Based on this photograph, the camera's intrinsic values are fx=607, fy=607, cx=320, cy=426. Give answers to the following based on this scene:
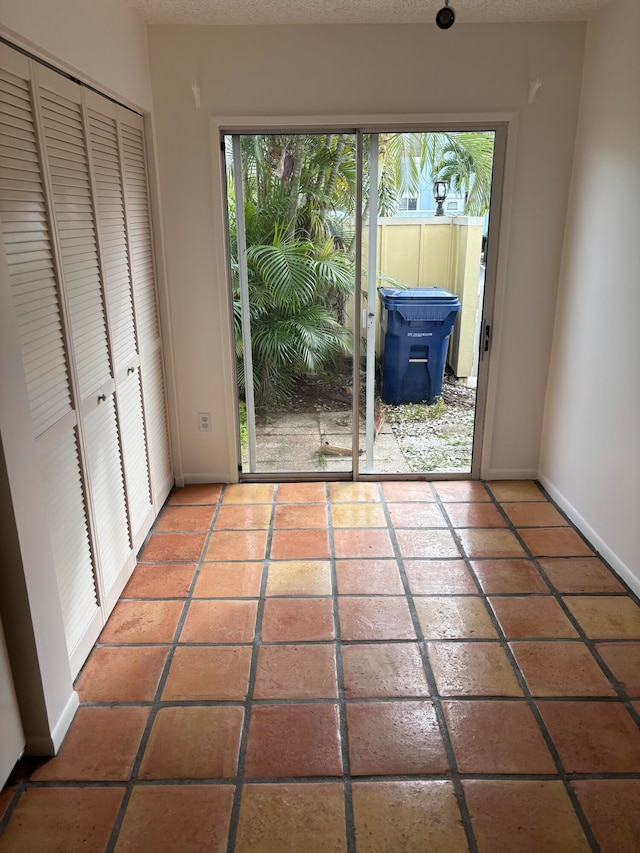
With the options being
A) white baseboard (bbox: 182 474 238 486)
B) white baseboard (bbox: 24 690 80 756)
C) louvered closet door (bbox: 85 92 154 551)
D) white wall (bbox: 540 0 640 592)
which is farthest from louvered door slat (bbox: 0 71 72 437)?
white wall (bbox: 540 0 640 592)

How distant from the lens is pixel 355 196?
125 inches

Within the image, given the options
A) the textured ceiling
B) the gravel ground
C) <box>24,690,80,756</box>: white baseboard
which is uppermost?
the textured ceiling

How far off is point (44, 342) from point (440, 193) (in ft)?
7.98

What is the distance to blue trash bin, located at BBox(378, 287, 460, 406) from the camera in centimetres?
369

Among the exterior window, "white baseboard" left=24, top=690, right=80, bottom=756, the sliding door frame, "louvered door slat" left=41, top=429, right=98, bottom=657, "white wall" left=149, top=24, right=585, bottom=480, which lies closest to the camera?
"white baseboard" left=24, top=690, right=80, bottom=756

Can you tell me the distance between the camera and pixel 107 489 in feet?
7.77

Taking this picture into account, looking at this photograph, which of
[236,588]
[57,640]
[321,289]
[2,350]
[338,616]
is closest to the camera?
[2,350]

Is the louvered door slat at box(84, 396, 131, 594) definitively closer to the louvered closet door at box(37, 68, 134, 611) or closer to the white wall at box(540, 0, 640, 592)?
the louvered closet door at box(37, 68, 134, 611)

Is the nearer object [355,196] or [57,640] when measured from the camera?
[57,640]

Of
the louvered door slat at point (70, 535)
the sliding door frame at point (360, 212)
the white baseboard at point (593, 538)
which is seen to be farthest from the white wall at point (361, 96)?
the louvered door slat at point (70, 535)

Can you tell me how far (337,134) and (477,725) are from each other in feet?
8.98

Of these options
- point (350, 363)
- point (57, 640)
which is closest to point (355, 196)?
point (350, 363)

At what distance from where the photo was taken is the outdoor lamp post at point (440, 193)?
338 centimetres

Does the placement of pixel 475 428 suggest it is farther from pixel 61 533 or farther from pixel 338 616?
pixel 61 533
